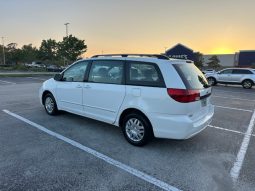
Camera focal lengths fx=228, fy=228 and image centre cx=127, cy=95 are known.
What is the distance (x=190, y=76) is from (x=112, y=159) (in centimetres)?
204

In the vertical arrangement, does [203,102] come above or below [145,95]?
below

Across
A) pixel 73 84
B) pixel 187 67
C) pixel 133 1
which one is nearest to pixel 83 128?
pixel 73 84

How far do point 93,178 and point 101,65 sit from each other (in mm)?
2586

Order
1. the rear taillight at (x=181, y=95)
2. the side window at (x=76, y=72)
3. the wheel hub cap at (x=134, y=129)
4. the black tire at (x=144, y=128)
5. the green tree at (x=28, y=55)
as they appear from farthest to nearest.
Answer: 1. the green tree at (x=28, y=55)
2. the side window at (x=76, y=72)
3. the wheel hub cap at (x=134, y=129)
4. the black tire at (x=144, y=128)
5. the rear taillight at (x=181, y=95)

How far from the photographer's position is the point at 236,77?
18172 millimetres

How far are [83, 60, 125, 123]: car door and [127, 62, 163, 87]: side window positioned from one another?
24cm

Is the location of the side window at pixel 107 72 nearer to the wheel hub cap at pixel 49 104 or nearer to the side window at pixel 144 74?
the side window at pixel 144 74

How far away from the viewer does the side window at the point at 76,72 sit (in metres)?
5.42

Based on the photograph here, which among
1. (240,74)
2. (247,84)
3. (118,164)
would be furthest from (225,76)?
(118,164)

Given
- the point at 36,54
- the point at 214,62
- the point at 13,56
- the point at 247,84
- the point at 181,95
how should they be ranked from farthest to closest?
the point at 36,54 < the point at 13,56 < the point at 214,62 < the point at 247,84 < the point at 181,95

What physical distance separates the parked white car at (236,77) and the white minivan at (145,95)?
14.9m

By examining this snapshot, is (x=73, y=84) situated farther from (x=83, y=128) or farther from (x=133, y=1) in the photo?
(x=133, y=1)

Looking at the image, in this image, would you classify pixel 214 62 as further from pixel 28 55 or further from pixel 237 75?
pixel 28 55

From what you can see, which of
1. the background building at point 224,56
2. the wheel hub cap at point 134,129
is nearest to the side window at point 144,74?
the wheel hub cap at point 134,129
